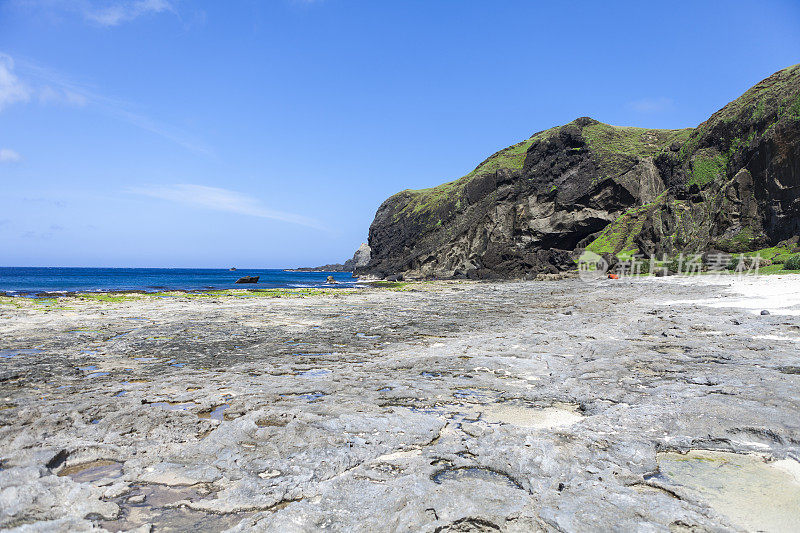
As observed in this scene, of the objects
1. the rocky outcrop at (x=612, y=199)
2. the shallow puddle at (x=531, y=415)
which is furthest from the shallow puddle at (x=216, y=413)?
the rocky outcrop at (x=612, y=199)

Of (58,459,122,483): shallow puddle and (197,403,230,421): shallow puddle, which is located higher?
(197,403,230,421): shallow puddle

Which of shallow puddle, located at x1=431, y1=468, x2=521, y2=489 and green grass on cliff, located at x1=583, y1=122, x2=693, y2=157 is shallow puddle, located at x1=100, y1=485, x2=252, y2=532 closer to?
shallow puddle, located at x1=431, y1=468, x2=521, y2=489

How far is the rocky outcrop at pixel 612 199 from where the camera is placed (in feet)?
165

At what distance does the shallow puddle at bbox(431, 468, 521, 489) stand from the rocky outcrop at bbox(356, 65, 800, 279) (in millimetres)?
58043

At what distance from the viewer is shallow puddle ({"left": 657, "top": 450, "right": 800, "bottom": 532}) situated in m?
3.35

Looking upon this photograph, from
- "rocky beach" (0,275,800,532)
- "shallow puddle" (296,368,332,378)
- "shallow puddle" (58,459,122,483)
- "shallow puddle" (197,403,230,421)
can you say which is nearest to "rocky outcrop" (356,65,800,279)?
"rocky beach" (0,275,800,532)

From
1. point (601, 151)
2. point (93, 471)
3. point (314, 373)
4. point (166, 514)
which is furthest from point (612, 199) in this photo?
point (166, 514)

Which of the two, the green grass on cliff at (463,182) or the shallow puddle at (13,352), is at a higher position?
the green grass on cliff at (463,182)

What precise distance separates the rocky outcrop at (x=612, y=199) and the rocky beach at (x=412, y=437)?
5161cm

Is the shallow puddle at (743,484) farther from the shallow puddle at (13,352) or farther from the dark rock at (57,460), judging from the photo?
the shallow puddle at (13,352)

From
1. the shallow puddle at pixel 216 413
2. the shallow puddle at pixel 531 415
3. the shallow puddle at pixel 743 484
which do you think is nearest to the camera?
the shallow puddle at pixel 743 484

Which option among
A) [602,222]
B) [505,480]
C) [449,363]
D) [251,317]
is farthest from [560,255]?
[505,480]

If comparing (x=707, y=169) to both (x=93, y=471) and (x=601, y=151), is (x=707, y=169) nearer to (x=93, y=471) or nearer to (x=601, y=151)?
(x=601, y=151)

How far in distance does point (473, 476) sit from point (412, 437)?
1.08 metres
